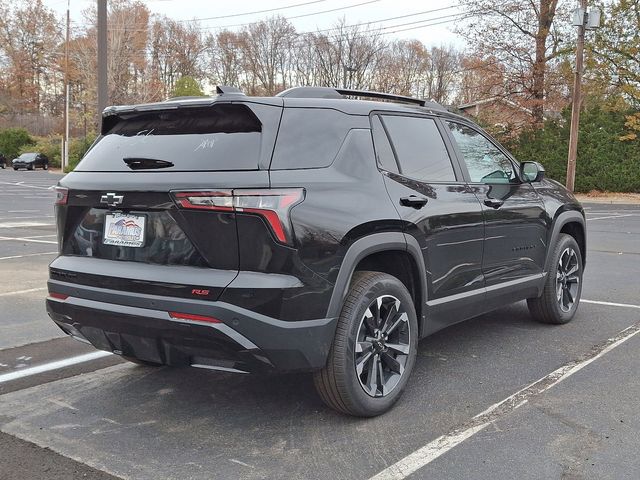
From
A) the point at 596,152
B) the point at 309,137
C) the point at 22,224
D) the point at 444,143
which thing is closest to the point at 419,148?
the point at 444,143

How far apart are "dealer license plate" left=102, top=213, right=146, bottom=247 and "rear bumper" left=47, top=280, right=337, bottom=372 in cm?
28

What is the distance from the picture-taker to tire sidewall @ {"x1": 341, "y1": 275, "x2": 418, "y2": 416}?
3477 mm

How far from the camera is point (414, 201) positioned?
13.0 feet

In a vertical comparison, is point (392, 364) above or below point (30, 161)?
below

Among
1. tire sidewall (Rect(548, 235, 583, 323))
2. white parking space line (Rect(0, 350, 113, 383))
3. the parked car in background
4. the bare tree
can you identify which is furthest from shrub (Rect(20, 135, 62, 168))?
tire sidewall (Rect(548, 235, 583, 323))

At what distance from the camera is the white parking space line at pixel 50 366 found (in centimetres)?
446

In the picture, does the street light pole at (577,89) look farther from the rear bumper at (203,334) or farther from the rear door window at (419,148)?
the rear bumper at (203,334)

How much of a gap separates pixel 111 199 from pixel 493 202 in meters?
2.76

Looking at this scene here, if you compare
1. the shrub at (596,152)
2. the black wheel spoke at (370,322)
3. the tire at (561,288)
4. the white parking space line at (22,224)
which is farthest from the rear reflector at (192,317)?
the shrub at (596,152)

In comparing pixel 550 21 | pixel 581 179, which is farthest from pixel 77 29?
pixel 581 179

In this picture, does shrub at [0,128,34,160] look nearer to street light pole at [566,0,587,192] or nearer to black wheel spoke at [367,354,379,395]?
street light pole at [566,0,587,192]

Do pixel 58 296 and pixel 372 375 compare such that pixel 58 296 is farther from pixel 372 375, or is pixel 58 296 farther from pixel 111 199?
pixel 372 375

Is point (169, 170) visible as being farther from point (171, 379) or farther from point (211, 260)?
point (171, 379)

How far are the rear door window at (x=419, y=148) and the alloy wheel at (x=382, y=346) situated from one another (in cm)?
89
